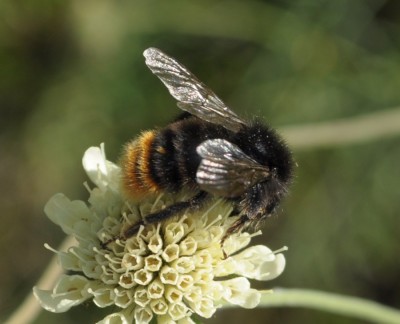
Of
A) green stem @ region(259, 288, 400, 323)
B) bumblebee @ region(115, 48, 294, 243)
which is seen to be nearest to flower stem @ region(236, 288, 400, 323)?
green stem @ region(259, 288, 400, 323)

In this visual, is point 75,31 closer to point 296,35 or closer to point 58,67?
point 58,67

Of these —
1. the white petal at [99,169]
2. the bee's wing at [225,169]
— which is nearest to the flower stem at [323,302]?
the bee's wing at [225,169]

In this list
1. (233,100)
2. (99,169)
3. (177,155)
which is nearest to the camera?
(177,155)

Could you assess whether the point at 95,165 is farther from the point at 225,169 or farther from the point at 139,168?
the point at 225,169

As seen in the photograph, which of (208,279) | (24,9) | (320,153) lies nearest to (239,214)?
(208,279)

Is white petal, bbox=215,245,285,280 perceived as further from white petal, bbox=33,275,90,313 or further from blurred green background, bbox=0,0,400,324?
blurred green background, bbox=0,0,400,324

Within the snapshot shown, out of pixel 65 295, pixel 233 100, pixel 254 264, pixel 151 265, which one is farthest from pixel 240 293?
pixel 233 100
